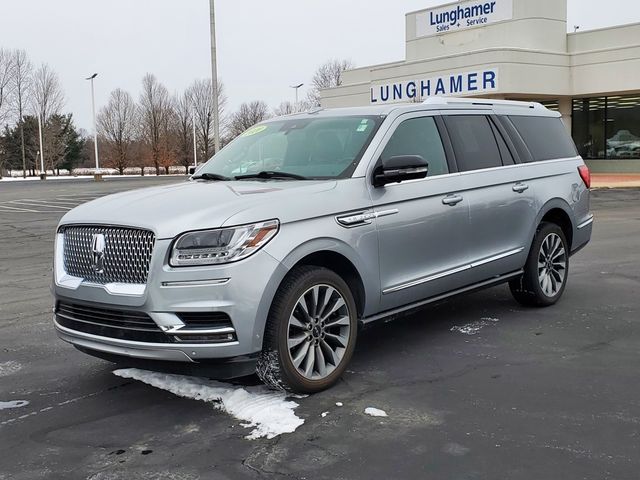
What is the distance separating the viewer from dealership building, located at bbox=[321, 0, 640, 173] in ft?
107

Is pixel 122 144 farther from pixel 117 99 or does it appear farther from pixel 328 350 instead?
pixel 328 350

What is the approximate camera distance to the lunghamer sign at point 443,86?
106 ft

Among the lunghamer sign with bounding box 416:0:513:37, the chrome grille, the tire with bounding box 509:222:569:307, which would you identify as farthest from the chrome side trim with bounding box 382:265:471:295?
the lunghamer sign with bounding box 416:0:513:37

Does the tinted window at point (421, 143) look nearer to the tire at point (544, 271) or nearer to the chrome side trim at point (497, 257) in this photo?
the chrome side trim at point (497, 257)

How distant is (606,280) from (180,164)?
3385 inches

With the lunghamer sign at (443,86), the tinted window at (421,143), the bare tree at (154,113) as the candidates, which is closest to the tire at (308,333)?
the tinted window at (421,143)

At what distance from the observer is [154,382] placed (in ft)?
16.0

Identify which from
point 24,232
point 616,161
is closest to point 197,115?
point 616,161

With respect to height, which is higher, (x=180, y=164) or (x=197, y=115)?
(x=197, y=115)

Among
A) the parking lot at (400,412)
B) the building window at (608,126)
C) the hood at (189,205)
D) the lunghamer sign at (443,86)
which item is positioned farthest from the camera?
the building window at (608,126)

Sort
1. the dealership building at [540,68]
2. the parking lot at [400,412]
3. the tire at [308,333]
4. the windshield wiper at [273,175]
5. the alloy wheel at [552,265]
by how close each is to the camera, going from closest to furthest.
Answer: the parking lot at [400,412], the tire at [308,333], the windshield wiper at [273,175], the alloy wheel at [552,265], the dealership building at [540,68]

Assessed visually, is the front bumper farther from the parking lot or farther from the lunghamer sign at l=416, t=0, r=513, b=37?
the lunghamer sign at l=416, t=0, r=513, b=37

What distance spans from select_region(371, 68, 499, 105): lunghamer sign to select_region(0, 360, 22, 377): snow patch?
85.6 ft

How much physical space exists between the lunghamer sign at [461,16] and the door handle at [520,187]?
30417mm
